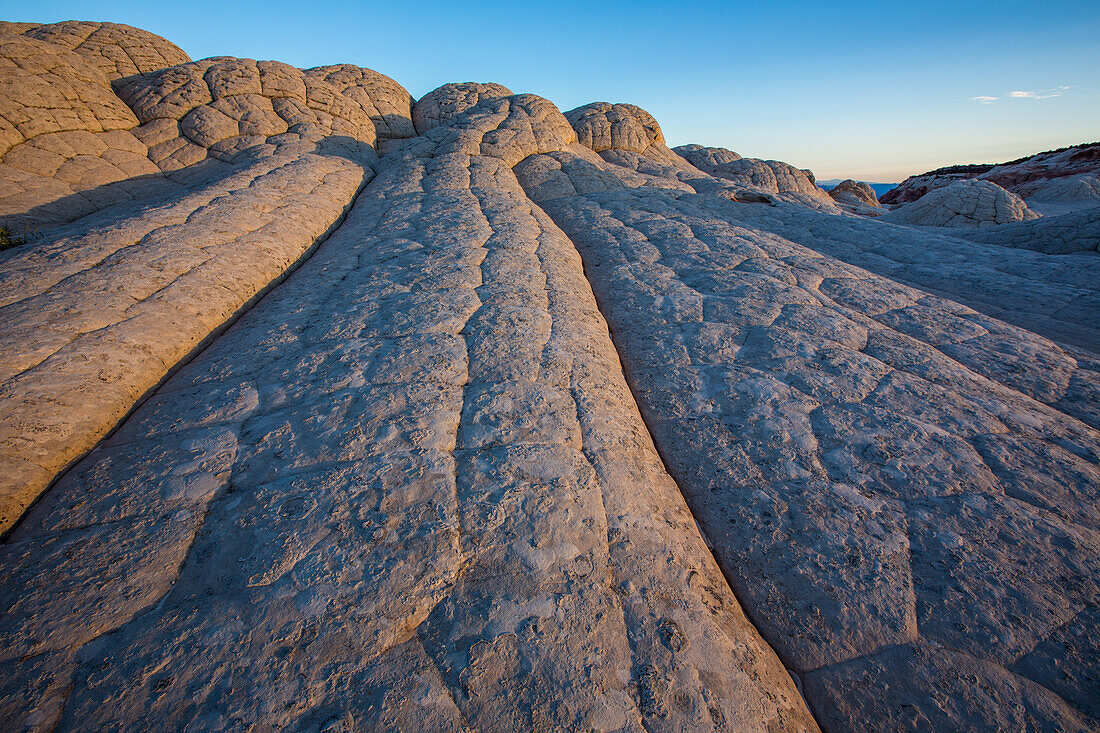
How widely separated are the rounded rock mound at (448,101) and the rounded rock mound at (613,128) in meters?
1.28

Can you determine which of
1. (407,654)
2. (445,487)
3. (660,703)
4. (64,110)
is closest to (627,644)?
(660,703)

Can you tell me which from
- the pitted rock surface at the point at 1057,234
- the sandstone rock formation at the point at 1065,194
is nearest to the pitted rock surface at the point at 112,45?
the pitted rock surface at the point at 1057,234

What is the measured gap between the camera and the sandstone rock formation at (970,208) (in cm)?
617

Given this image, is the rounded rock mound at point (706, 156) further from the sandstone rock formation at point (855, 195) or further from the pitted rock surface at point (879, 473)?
the pitted rock surface at point (879, 473)

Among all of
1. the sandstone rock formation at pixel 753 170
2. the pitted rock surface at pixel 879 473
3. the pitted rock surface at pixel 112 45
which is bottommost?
the pitted rock surface at pixel 879 473

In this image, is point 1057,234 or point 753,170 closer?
point 1057,234

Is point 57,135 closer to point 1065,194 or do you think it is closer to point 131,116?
point 131,116

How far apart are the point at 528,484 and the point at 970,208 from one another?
8134 mm

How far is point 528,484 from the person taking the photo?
141 cm

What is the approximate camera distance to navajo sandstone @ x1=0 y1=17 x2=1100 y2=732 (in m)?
1.00

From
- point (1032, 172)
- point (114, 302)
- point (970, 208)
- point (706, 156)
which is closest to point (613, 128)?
point (706, 156)

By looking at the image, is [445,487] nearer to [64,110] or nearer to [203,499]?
[203,499]

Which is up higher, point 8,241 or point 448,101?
point 448,101

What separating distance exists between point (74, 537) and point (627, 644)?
1.55 m
